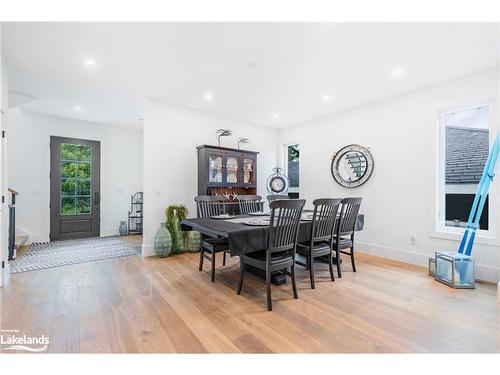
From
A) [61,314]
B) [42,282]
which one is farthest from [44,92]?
[61,314]

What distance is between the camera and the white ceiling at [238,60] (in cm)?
225

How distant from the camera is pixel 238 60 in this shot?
281 cm

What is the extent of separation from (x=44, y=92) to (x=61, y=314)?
11.6 ft

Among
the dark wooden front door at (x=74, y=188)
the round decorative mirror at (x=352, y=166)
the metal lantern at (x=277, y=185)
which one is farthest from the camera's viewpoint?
the metal lantern at (x=277, y=185)

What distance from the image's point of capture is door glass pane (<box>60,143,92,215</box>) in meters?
5.29

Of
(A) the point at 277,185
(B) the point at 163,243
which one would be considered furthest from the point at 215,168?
(A) the point at 277,185

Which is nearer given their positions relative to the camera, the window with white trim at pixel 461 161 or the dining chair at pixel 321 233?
the dining chair at pixel 321 233

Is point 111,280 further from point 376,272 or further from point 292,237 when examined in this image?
point 376,272

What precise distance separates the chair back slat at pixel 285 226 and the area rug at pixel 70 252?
299 cm

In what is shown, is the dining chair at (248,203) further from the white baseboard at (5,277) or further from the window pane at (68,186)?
the window pane at (68,186)

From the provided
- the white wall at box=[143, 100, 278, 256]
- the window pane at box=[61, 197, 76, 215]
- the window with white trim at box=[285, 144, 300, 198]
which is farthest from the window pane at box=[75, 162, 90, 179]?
the window with white trim at box=[285, 144, 300, 198]

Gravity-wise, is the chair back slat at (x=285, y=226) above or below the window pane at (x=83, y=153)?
below

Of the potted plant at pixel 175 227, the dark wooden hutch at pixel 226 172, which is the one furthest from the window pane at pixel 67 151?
the dark wooden hutch at pixel 226 172

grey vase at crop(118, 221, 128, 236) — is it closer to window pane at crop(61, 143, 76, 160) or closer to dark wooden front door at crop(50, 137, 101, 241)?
dark wooden front door at crop(50, 137, 101, 241)
